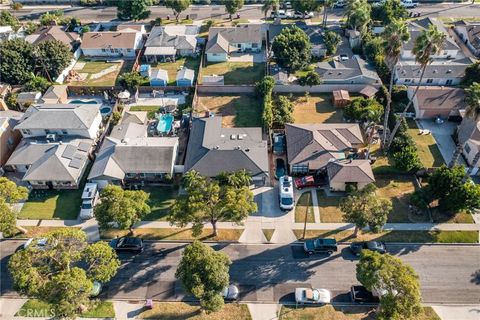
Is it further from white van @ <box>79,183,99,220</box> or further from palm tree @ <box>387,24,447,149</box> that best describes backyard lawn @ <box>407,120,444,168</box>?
white van @ <box>79,183,99,220</box>

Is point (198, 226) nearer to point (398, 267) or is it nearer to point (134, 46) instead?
point (398, 267)

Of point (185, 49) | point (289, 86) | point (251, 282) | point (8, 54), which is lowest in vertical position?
point (251, 282)

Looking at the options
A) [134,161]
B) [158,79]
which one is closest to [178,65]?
[158,79]

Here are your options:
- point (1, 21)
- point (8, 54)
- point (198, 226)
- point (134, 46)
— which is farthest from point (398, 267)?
point (1, 21)

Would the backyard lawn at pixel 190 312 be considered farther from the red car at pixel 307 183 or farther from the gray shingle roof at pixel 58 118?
the gray shingle roof at pixel 58 118

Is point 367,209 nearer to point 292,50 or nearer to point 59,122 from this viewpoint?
point 292,50

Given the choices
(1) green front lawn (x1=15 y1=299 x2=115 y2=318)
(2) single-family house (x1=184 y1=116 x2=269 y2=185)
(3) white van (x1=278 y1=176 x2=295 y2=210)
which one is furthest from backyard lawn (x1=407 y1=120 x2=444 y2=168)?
(1) green front lawn (x1=15 y1=299 x2=115 y2=318)

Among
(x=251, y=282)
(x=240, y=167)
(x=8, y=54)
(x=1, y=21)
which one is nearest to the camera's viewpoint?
(x=251, y=282)

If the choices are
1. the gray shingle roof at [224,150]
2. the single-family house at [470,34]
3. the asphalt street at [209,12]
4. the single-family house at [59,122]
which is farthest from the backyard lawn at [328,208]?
the asphalt street at [209,12]
